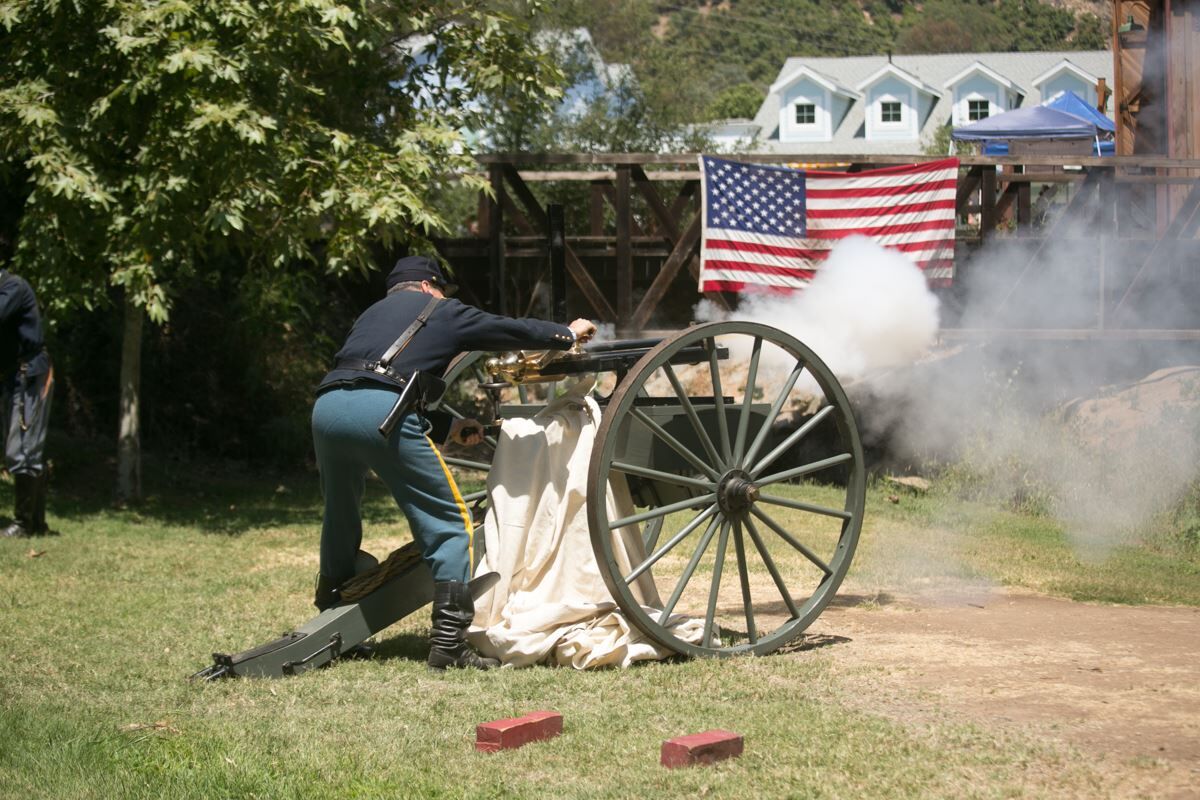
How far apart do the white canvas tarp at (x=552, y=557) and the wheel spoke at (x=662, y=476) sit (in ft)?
0.61

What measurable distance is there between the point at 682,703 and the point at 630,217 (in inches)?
313

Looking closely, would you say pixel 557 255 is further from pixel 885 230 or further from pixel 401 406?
pixel 885 230

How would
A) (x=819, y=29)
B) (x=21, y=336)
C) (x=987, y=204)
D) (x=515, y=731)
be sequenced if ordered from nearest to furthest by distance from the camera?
(x=515, y=731)
(x=21, y=336)
(x=987, y=204)
(x=819, y=29)

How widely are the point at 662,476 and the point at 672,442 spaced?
15cm

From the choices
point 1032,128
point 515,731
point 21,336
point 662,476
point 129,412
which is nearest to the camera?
point 515,731

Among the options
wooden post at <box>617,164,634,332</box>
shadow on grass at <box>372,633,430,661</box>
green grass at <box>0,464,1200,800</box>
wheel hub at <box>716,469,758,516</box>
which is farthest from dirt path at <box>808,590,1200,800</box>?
wooden post at <box>617,164,634,332</box>

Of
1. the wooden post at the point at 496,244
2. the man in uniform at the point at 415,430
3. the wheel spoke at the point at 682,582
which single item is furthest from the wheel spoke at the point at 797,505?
the wooden post at the point at 496,244

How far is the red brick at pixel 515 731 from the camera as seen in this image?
4363 millimetres

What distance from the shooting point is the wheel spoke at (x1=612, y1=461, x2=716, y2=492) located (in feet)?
18.2

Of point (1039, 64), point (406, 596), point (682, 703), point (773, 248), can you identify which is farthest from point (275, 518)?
point (1039, 64)

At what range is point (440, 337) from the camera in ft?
18.5

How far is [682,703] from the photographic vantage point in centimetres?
499

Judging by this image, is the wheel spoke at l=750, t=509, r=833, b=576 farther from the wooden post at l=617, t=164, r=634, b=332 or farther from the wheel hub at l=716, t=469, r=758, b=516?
the wooden post at l=617, t=164, r=634, b=332

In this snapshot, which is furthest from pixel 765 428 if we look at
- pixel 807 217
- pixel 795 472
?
pixel 807 217
